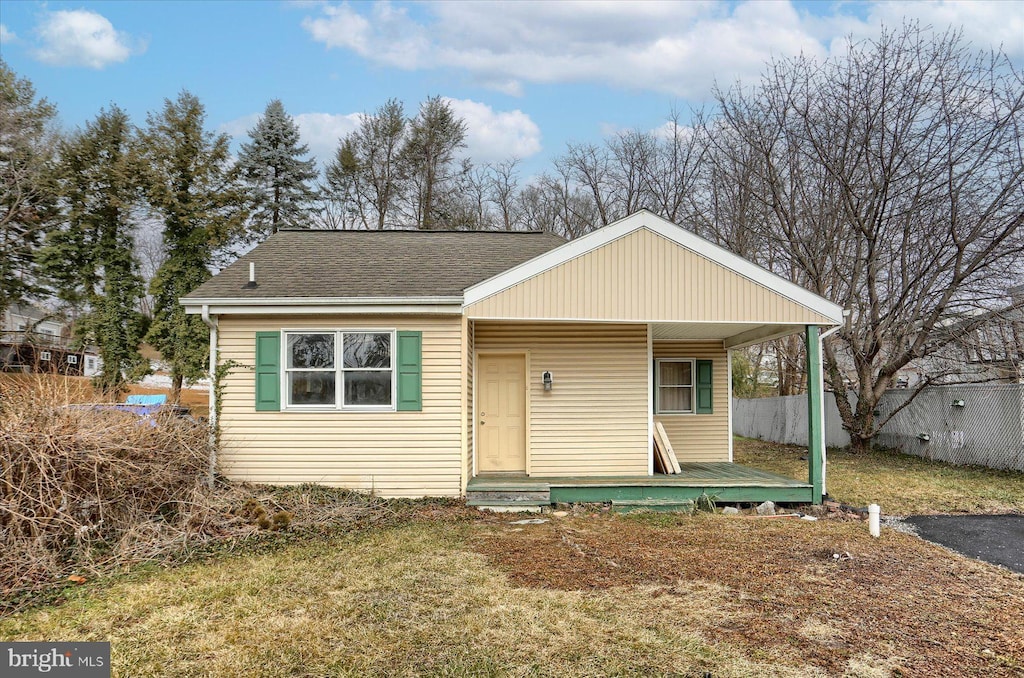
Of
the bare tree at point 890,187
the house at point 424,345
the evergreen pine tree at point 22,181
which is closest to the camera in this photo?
the house at point 424,345

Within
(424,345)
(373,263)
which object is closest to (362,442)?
(424,345)

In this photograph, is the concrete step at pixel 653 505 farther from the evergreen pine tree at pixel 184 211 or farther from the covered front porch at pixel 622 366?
the evergreen pine tree at pixel 184 211

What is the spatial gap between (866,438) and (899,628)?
1256 cm

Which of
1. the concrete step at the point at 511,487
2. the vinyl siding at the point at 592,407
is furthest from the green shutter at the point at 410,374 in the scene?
the vinyl siding at the point at 592,407

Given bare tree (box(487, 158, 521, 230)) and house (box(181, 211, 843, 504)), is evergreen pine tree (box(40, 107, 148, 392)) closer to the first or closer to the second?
bare tree (box(487, 158, 521, 230))

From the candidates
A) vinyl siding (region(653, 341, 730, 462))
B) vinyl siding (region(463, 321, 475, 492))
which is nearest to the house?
vinyl siding (region(463, 321, 475, 492))

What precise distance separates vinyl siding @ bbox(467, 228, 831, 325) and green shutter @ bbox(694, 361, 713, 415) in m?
3.12

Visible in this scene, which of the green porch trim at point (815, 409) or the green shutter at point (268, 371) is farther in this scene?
the green porch trim at point (815, 409)

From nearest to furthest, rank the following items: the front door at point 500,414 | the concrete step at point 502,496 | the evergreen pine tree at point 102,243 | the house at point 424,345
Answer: the concrete step at point 502,496 < the house at point 424,345 < the front door at point 500,414 < the evergreen pine tree at point 102,243

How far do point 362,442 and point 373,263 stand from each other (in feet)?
9.97

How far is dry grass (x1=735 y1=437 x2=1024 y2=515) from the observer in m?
9.55

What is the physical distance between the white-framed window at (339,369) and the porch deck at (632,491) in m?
1.99

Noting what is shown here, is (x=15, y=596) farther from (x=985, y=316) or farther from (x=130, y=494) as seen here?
(x=985, y=316)

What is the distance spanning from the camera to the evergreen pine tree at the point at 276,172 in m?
25.4
